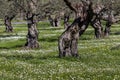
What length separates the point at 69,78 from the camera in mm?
15031

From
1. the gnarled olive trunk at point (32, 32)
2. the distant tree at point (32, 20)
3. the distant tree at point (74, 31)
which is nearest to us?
the distant tree at point (74, 31)

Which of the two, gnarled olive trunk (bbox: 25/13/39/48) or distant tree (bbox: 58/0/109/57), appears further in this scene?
gnarled olive trunk (bbox: 25/13/39/48)

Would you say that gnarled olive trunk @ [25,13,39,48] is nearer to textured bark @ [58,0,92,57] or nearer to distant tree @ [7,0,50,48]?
distant tree @ [7,0,50,48]

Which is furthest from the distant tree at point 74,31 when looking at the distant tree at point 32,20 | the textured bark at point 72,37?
the distant tree at point 32,20

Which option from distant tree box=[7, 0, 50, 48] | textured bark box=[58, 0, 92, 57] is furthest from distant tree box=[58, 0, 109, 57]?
distant tree box=[7, 0, 50, 48]

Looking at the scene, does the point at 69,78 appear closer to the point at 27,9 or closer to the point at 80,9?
the point at 80,9

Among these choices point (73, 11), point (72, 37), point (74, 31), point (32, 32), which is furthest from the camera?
point (32, 32)

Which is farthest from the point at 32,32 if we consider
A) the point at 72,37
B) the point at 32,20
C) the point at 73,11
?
the point at 72,37

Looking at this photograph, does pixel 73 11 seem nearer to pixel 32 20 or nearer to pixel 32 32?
pixel 32 20

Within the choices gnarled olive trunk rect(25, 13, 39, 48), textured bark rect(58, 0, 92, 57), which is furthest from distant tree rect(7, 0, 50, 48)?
textured bark rect(58, 0, 92, 57)

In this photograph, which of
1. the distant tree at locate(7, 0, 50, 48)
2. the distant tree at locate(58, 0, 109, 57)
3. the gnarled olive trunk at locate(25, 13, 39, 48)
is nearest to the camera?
the distant tree at locate(58, 0, 109, 57)

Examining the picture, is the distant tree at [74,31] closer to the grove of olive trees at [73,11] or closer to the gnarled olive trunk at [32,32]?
the grove of olive trees at [73,11]

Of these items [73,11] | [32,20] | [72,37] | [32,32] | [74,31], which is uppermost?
[73,11]

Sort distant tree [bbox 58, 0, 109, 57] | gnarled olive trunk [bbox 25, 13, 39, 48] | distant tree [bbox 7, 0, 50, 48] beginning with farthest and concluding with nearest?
gnarled olive trunk [bbox 25, 13, 39, 48] < distant tree [bbox 7, 0, 50, 48] < distant tree [bbox 58, 0, 109, 57]
